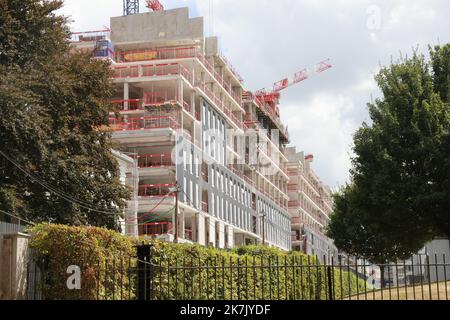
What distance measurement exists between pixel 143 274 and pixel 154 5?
6163 centimetres

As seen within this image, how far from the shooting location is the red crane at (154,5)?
72000mm

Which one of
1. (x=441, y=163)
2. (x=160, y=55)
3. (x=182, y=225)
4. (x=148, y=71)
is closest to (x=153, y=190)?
(x=182, y=225)

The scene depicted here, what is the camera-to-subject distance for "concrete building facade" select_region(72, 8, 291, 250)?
57516 millimetres

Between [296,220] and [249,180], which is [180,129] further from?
[296,220]

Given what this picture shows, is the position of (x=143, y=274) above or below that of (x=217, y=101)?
below

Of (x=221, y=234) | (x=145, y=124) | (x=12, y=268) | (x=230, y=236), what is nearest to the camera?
(x=12, y=268)

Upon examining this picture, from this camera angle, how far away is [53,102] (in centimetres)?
3509

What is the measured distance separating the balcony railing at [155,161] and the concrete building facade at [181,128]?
0.29ft

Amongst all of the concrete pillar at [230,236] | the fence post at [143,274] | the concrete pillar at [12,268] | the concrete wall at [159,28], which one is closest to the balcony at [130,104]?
the concrete wall at [159,28]

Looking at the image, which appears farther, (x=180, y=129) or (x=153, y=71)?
(x=153, y=71)

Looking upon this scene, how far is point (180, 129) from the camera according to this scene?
2344 inches

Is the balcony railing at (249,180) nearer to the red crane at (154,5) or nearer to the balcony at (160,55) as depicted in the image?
the balcony at (160,55)
